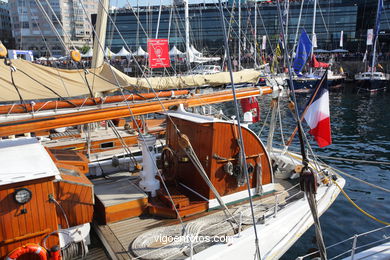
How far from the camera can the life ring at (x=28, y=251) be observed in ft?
18.4

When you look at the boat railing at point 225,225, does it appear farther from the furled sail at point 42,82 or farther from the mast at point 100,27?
the mast at point 100,27

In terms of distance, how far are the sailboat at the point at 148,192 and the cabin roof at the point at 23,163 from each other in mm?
18

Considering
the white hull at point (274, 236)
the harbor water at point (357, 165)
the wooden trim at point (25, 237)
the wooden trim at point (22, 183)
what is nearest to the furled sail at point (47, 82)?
the wooden trim at point (22, 183)

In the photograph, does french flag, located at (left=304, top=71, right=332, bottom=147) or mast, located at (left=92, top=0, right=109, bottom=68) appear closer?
french flag, located at (left=304, top=71, right=332, bottom=147)

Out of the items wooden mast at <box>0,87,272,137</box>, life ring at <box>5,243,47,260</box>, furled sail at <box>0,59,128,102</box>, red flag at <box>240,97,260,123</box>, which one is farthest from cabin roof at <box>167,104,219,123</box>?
life ring at <box>5,243,47,260</box>

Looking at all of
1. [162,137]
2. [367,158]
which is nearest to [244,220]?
[162,137]

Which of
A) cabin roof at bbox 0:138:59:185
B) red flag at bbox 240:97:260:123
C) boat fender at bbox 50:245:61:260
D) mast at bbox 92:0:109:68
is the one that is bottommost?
boat fender at bbox 50:245:61:260

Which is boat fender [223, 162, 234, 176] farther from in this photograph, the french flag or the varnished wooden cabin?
the varnished wooden cabin

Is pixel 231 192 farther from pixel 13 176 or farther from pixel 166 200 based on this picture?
pixel 13 176

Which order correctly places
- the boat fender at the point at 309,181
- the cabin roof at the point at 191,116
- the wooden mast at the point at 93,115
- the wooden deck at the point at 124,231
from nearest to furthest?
1. the boat fender at the point at 309,181
2. the wooden mast at the point at 93,115
3. the wooden deck at the point at 124,231
4. the cabin roof at the point at 191,116

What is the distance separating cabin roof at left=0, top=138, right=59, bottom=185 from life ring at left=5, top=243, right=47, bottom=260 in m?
1.23

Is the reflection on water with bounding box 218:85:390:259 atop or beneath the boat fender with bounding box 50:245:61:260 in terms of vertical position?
beneath

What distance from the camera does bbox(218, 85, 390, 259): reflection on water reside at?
10.9 meters

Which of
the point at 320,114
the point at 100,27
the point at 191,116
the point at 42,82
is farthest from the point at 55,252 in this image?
the point at 100,27
